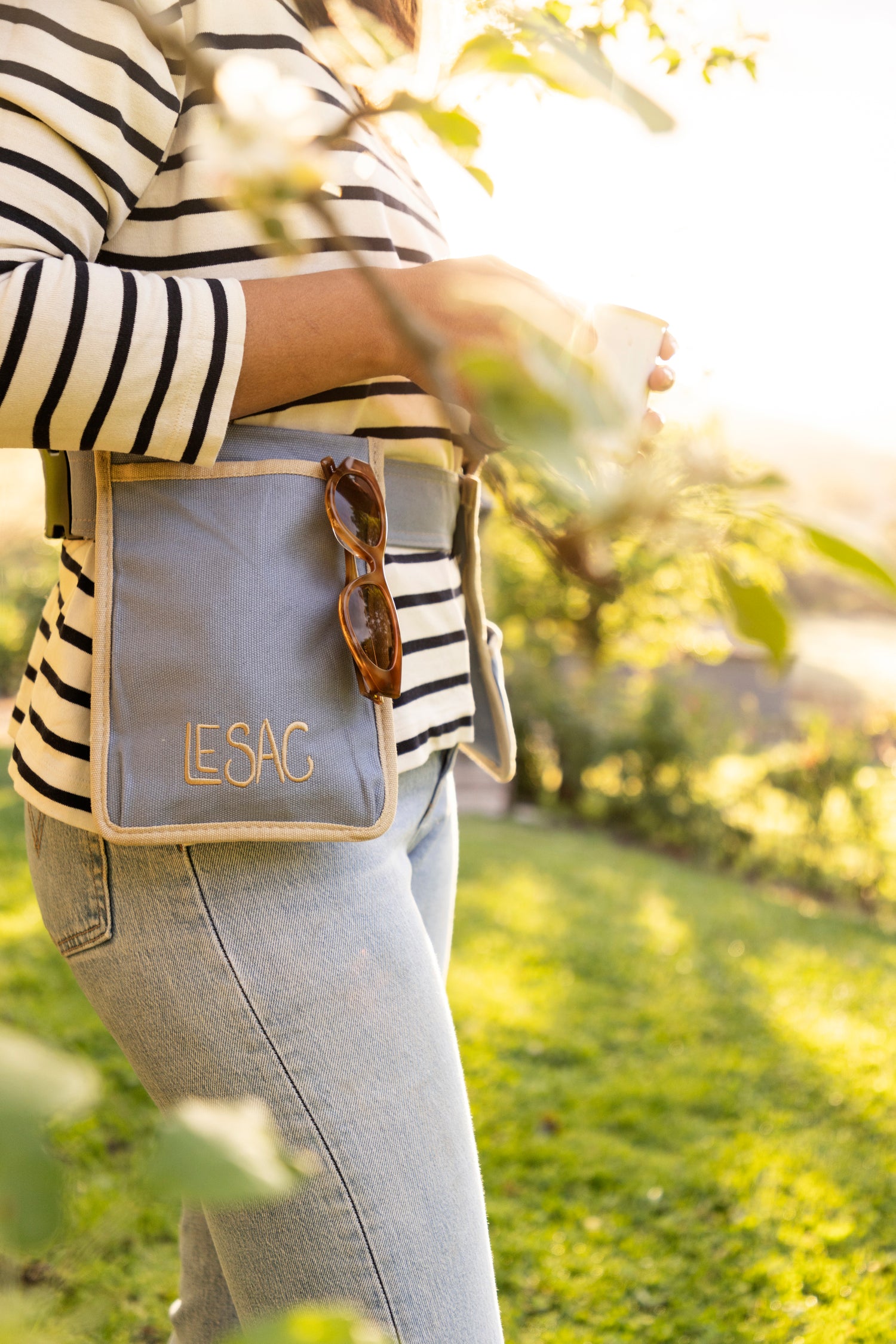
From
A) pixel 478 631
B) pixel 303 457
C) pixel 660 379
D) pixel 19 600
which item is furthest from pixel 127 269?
pixel 19 600

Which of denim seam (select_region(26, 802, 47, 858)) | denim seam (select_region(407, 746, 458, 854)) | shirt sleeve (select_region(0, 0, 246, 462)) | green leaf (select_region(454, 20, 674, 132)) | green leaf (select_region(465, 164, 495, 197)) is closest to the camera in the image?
green leaf (select_region(454, 20, 674, 132))

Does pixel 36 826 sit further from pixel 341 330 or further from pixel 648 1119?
pixel 648 1119

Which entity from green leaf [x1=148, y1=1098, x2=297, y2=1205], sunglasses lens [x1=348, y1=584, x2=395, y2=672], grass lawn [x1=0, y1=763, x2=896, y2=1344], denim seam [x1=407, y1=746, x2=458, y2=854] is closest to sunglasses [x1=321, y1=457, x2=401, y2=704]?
sunglasses lens [x1=348, y1=584, x2=395, y2=672]

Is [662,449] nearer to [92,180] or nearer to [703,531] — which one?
[703,531]

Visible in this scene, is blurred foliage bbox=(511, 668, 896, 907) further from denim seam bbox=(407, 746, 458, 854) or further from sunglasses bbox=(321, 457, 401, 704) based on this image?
sunglasses bbox=(321, 457, 401, 704)

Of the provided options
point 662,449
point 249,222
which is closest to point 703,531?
point 662,449

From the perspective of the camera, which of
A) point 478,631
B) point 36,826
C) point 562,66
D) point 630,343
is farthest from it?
point 478,631

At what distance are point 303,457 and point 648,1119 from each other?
301cm

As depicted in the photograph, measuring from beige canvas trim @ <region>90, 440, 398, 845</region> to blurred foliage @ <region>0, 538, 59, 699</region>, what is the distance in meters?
9.78

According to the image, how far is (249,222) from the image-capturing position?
0.93m

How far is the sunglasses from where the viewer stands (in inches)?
35.8

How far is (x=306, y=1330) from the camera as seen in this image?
310 millimetres

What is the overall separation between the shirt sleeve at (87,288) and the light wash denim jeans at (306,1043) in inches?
13.9

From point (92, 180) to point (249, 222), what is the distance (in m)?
0.14
